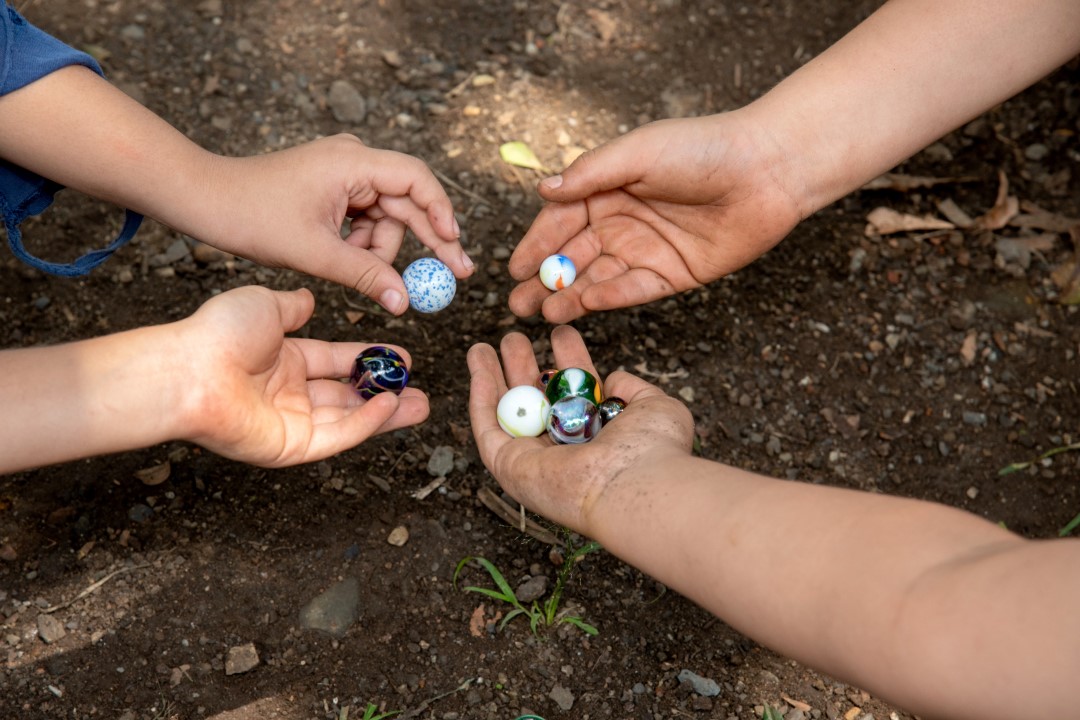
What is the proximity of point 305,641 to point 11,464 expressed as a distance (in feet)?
3.11

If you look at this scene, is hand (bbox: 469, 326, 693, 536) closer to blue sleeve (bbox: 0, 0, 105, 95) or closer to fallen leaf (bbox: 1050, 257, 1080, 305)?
blue sleeve (bbox: 0, 0, 105, 95)

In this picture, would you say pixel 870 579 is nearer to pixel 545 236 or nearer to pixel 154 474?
pixel 545 236

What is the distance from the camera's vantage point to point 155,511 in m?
2.89

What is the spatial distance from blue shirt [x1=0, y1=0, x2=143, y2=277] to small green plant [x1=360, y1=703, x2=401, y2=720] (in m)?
1.63

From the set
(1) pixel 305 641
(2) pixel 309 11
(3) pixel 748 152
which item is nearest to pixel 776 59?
(3) pixel 748 152

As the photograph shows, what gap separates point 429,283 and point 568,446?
0.88 metres

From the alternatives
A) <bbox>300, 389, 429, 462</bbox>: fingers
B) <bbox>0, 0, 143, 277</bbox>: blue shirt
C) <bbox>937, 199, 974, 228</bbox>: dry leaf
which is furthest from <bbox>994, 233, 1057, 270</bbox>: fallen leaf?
<bbox>0, 0, 143, 277</bbox>: blue shirt

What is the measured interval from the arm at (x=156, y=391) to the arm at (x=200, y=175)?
0.35 meters

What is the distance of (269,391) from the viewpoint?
8.12 feet

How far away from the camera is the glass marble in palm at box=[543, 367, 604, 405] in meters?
2.77

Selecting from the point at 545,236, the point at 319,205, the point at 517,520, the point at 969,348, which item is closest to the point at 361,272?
the point at 319,205

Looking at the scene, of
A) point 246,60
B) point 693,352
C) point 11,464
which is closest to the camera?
point 11,464

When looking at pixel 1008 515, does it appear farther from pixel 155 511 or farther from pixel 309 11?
pixel 309 11

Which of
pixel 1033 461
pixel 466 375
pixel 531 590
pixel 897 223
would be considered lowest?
pixel 531 590
